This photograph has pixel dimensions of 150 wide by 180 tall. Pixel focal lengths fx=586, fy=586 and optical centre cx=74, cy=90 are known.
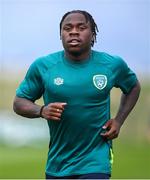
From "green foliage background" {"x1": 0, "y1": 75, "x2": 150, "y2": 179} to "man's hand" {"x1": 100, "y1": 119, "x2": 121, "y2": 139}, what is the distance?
1.88 m

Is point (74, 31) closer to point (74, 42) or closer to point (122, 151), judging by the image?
point (74, 42)

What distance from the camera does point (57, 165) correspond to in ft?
10.1

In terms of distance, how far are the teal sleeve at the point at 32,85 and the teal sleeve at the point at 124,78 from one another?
1.39ft

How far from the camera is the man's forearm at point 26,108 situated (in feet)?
9.93

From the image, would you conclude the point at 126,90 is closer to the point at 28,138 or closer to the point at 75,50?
the point at 75,50

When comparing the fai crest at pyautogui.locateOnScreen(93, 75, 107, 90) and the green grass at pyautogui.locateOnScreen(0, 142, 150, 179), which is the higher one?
the fai crest at pyautogui.locateOnScreen(93, 75, 107, 90)

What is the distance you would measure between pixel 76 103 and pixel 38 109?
20 centimetres

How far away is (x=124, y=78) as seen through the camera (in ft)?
10.6

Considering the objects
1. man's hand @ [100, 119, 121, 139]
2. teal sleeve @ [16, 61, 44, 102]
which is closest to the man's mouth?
teal sleeve @ [16, 61, 44, 102]

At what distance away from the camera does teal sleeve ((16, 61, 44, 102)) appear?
3.08m

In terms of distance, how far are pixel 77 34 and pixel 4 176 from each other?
2.58 meters

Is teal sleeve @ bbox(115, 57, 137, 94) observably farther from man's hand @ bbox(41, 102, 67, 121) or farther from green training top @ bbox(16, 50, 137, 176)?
man's hand @ bbox(41, 102, 67, 121)

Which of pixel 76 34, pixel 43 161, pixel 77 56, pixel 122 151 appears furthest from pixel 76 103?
pixel 43 161

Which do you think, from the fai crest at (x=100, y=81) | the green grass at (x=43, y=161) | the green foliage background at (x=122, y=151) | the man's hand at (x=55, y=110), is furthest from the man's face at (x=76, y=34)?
the green grass at (x=43, y=161)
